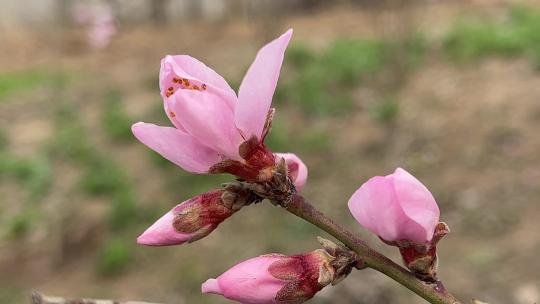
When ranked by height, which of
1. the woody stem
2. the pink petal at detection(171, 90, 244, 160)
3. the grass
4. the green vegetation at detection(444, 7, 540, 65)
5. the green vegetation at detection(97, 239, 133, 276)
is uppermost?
the green vegetation at detection(444, 7, 540, 65)

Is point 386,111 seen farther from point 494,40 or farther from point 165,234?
point 165,234

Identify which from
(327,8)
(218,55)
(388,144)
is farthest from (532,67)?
(327,8)

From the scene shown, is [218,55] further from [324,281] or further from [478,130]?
[324,281]

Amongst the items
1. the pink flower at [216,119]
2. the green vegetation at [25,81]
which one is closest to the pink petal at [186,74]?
the pink flower at [216,119]

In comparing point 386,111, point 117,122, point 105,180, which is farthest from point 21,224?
point 386,111

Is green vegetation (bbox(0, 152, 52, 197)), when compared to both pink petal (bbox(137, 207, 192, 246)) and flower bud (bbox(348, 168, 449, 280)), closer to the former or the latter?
pink petal (bbox(137, 207, 192, 246))

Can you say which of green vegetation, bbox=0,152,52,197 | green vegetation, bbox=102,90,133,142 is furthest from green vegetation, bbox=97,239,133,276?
green vegetation, bbox=102,90,133,142
